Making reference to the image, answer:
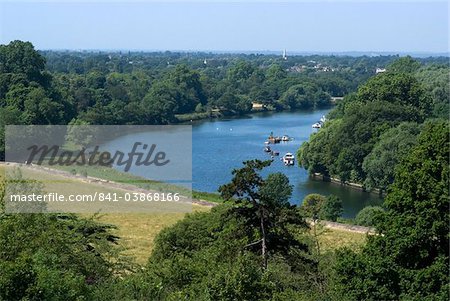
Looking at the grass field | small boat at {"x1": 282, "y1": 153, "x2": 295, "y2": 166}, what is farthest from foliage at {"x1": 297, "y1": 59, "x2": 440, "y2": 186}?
the grass field

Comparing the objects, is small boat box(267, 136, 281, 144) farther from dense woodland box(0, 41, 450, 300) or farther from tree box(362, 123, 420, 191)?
dense woodland box(0, 41, 450, 300)

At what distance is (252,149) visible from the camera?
3991 cm

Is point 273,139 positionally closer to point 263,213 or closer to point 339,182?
point 339,182

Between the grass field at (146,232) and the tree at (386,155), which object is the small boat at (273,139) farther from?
the grass field at (146,232)

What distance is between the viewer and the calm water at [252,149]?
30.5 metres

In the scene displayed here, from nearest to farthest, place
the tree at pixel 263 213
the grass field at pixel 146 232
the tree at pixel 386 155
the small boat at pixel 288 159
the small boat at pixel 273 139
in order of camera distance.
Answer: the tree at pixel 263 213 → the grass field at pixel 146 232 → the tree at pixel 386 155 → the small boat at pixel 288 159 → the small boat at pixel 273 139

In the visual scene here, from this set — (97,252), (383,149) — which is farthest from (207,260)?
(383,149)

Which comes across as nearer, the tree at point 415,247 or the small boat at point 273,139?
the tree at point 415,247

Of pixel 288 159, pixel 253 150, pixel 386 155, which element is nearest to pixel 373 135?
pixel 386 155

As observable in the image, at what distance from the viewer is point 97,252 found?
10.8m

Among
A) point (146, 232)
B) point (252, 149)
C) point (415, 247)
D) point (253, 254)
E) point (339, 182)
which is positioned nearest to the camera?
point (415, 247)

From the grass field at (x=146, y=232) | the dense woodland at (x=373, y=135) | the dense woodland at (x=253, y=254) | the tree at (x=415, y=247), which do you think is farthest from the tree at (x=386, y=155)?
the tree at (x=415, y=247)

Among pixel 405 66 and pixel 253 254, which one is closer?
pixel 253 254

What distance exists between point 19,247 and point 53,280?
232cm
